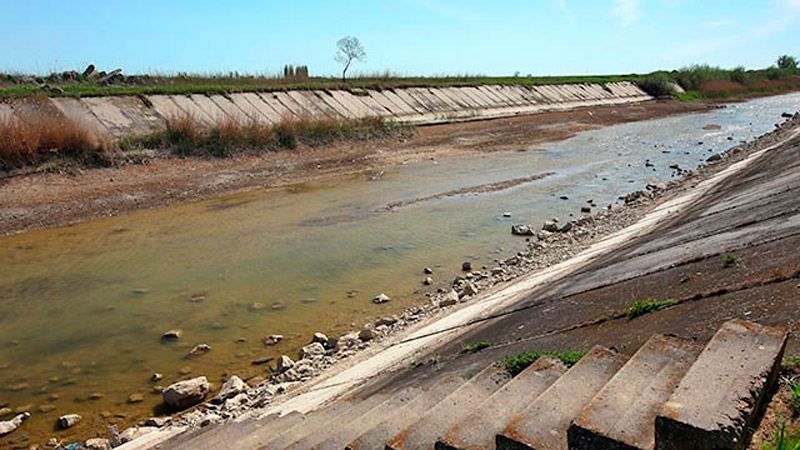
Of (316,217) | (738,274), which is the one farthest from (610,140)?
(738,274)

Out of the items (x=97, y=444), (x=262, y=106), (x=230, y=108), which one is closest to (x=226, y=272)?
(x=97, y=444)

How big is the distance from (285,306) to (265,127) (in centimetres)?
1384

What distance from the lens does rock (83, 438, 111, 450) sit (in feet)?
18.2

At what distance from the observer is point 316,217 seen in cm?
1443

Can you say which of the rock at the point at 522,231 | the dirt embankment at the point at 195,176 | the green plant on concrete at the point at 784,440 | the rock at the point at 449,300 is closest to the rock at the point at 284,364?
the rock at the point at 449,300

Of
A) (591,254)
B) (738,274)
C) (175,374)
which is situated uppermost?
(738,274)

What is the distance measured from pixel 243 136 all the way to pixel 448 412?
18.3 metres

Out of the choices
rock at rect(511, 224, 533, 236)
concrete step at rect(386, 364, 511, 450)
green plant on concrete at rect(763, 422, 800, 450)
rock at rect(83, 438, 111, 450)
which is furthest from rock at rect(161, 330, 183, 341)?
rock at rect(511, 224, 533, 236)

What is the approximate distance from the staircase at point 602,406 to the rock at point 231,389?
2.22 metres

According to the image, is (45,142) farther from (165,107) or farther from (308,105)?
(308,105)

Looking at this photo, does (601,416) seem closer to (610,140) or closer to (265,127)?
(265,127)

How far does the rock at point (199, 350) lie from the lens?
7.49 m

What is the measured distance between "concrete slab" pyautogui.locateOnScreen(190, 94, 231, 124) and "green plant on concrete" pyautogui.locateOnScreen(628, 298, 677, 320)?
19236mm

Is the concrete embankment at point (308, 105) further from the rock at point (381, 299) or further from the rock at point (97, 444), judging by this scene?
the rock at point (97, 444)
